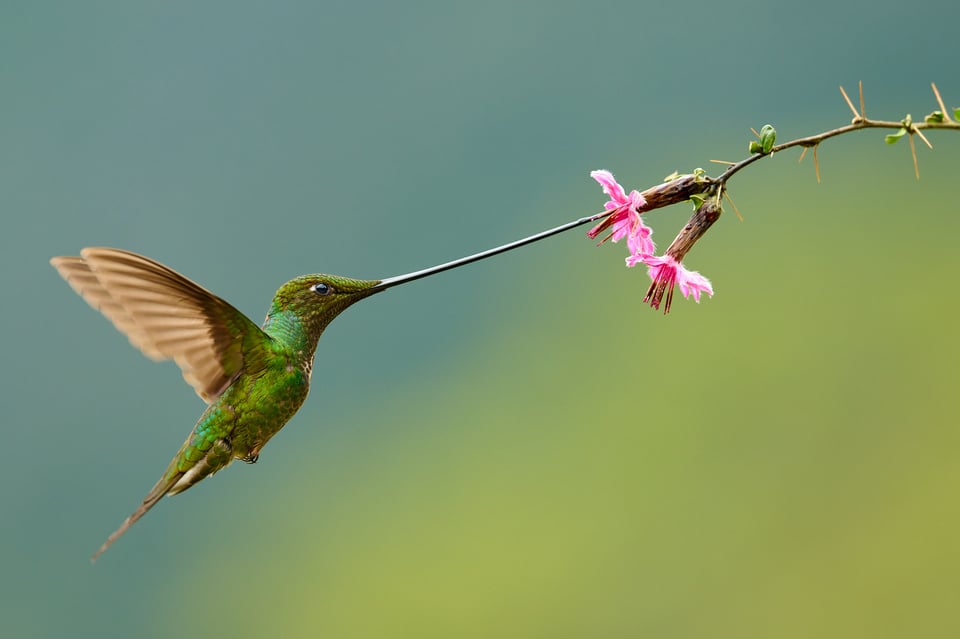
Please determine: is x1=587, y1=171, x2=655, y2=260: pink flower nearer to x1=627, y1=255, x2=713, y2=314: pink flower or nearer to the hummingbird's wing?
x1=627, y1=255, x2=713, y2=314: pink flower

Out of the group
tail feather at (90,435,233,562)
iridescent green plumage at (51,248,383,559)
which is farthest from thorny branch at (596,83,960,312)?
tail feather at (90,435,233,562)

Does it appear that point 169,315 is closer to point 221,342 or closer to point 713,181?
point 221,342

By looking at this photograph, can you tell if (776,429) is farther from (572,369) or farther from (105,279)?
(105,279)

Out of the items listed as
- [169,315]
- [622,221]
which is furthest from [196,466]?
[622,221]

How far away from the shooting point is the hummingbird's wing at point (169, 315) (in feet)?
2.76

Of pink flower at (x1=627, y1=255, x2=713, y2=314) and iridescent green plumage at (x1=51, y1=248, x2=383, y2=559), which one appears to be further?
pink flower at (x1=627, y1=255, x2=713, y2=314)

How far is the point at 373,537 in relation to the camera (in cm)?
581

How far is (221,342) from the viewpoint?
98 centimetres

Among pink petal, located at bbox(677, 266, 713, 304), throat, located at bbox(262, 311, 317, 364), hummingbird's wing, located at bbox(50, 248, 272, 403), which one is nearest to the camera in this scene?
hummingbird's wing, located at bbox(50, 248, 272, 403)

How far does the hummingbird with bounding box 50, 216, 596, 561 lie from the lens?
0.87 meters

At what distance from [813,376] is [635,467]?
41.7 inches

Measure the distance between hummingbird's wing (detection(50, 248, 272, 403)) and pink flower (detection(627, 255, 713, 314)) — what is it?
419 mm

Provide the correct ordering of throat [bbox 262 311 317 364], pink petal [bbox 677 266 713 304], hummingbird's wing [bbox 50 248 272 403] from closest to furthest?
hummingbird's wing [bbox 50 248 272 403]
throat [bbox 262 311 317 364]
pink petal [bbox 677 266 713 304]

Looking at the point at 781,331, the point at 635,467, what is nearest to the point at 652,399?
the point at 635,467
